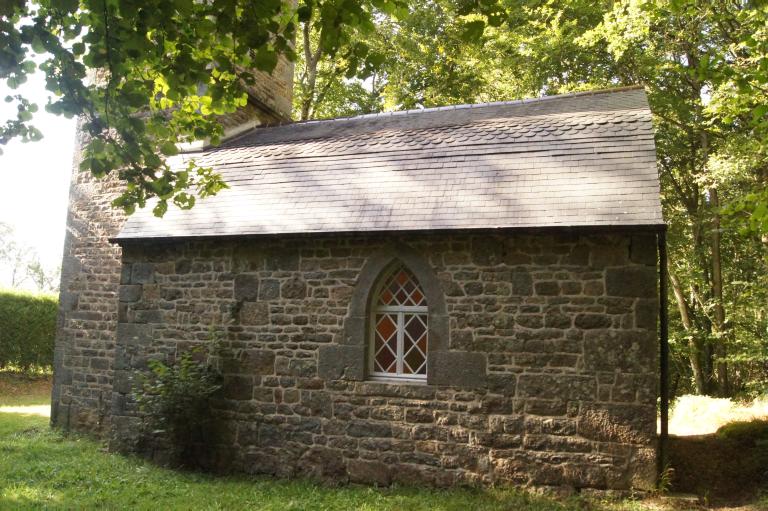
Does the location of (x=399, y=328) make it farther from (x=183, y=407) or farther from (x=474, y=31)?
(x=474, y=31)

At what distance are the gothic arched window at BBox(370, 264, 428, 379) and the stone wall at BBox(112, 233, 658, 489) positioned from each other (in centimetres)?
25

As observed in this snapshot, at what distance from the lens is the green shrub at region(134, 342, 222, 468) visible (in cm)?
785

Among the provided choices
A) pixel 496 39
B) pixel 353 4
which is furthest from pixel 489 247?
pixel 496 39

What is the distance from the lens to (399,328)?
7590 millimetres

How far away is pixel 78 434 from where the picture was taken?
10539 mm

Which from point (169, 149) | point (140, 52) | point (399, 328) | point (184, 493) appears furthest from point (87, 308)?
point (140, 52)

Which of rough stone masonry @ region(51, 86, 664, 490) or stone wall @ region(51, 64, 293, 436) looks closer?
rough stone masonry @ region(51, 86, 664, 490)

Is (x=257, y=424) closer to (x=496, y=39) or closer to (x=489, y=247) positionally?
(x=489, y=247)

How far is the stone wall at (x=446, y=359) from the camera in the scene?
258 inches

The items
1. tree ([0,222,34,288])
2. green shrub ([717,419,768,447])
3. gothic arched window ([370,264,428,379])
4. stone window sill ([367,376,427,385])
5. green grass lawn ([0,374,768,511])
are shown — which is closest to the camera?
green grass lawn ([0,374,768,511])

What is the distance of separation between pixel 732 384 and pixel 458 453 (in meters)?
13.4

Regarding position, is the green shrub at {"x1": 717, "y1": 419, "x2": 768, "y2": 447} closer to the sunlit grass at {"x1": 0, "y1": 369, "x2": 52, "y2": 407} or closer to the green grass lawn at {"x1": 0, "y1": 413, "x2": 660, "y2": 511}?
the green grass lawn at {"x1": 0, "y1": 413, "x2": 660, "y2": 511}

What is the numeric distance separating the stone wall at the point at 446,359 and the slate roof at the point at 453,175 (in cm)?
31

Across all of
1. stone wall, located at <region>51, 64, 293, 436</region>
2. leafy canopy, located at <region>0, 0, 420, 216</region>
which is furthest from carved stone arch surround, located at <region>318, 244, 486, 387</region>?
stone wall, located at <region>51, 64, 293, 436</region>
